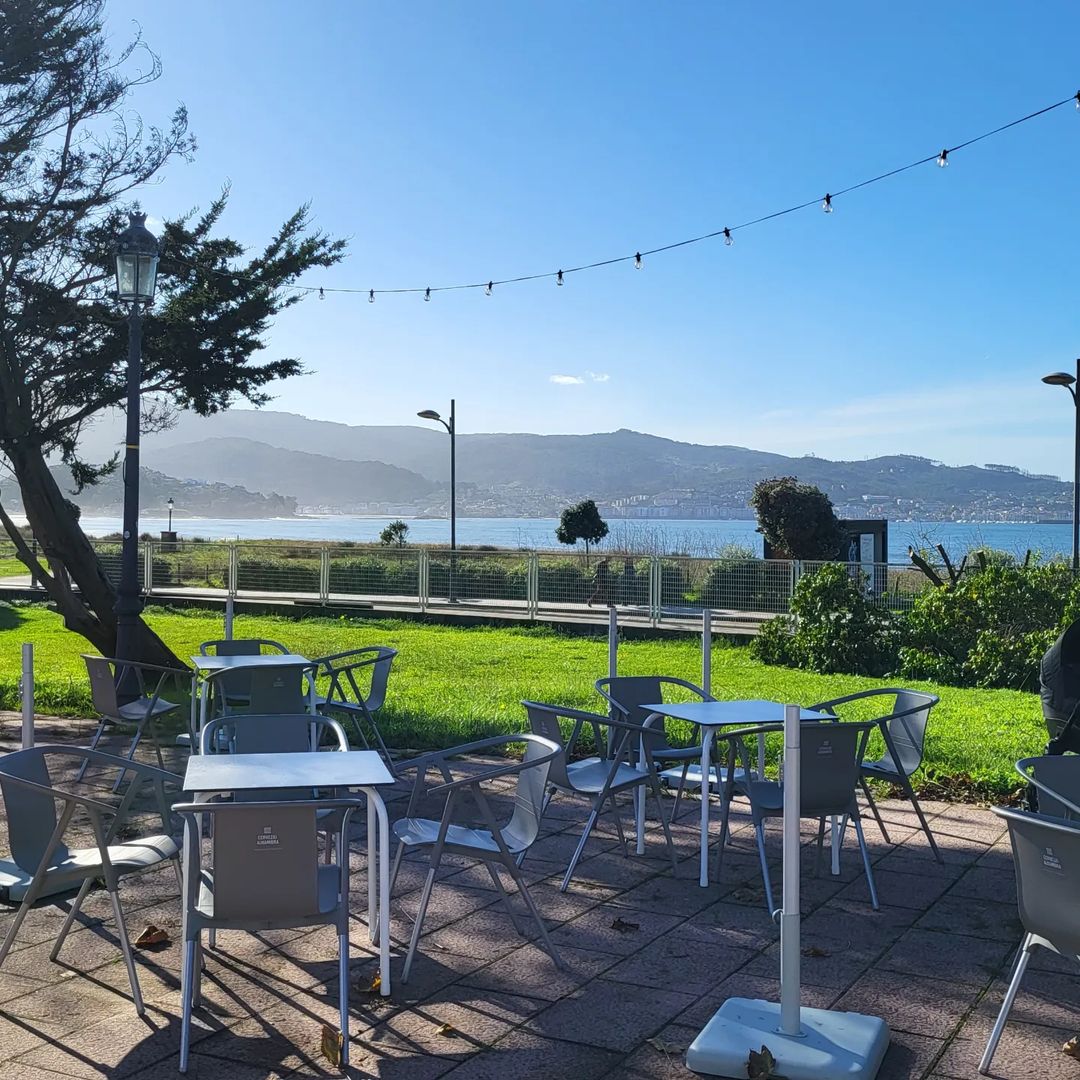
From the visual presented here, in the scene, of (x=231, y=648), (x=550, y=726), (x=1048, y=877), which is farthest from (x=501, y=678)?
(x=1048, y=877)

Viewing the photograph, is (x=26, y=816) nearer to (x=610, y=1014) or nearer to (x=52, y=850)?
(x=52, y=850)

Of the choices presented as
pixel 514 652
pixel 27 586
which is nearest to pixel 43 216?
pixel 514 652

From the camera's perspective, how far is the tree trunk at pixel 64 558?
38.5 feet

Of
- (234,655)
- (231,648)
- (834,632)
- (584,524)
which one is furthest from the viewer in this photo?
(584,524)

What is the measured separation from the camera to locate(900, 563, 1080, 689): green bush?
1353 centimetres

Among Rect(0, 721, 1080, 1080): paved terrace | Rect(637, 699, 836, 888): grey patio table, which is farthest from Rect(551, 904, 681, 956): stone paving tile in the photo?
Rect(637, 699, 836, 888): grey patio table

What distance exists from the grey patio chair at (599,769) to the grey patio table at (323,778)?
0.94m

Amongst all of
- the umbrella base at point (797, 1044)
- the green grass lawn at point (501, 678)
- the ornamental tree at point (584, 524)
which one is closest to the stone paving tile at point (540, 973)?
the umbrella base at point (797, 1044)

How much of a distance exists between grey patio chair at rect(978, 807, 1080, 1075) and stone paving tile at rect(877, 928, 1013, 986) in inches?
34.0

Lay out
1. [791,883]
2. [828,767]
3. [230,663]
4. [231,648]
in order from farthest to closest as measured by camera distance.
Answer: [231,648], [230,663], [828,767], [791,883]

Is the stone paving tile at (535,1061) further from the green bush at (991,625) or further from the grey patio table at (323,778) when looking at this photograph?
the green bush at (991,625)

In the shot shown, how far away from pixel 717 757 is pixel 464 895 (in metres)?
2.78

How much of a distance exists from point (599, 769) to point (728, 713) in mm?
743

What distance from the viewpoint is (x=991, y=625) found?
1412 cm
